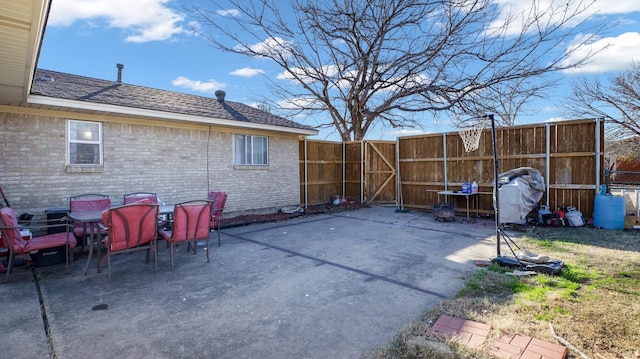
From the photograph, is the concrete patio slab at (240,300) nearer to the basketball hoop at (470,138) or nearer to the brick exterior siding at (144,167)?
the brick exterior siding at (144,167)

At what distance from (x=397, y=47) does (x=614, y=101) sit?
1333cm

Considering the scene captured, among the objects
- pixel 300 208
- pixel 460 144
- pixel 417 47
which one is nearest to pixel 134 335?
pixel 300 208

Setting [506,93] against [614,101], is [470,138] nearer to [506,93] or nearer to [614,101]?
[506,93]

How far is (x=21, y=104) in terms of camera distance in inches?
245

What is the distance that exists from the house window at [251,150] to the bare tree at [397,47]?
18.9ft

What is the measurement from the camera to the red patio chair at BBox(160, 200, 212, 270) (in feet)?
16.2

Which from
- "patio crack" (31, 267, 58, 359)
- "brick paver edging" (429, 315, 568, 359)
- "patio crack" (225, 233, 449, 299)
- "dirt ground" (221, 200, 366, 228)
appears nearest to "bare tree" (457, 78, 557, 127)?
"dirt ground" (221, 200, 366, 228)

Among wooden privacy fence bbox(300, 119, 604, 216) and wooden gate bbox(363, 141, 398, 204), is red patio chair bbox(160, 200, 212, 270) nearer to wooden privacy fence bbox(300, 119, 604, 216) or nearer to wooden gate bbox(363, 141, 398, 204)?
wooden privacy fence bbox(300, 119, 604, 216)

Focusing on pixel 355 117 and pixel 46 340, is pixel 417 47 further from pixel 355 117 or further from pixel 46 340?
pixel 46 340

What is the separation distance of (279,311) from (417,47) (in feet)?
44.5

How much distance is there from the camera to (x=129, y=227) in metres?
4.51

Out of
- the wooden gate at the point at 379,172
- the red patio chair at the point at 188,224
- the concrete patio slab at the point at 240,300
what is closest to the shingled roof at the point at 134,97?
the wooden gate at the point at 379,172

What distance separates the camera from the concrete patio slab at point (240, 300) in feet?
9.05

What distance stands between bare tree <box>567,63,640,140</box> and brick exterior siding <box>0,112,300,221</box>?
17.4 meters
